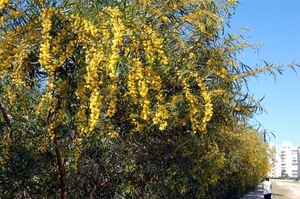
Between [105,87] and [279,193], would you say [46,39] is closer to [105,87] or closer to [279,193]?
[105,87]

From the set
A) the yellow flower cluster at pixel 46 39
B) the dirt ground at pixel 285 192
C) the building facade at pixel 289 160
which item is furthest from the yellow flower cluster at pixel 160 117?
the building facade at pixel 289 160

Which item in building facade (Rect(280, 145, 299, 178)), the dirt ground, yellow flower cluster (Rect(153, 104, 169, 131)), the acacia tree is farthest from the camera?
building facade (Rect(280, 145, 299, 178))

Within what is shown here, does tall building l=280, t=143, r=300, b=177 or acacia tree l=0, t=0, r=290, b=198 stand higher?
tall building l=280, t=143, r=300, b=177

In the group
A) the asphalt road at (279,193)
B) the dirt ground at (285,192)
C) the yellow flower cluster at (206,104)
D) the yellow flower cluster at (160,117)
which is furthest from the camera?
the dirt ground at (285,192)

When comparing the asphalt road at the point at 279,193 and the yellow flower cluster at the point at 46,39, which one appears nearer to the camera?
the yellow flower cluster at the point at 46,39

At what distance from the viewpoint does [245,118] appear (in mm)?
5629

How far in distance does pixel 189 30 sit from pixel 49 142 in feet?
5.71

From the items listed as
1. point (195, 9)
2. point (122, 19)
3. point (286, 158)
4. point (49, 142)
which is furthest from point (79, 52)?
point (286, 158)

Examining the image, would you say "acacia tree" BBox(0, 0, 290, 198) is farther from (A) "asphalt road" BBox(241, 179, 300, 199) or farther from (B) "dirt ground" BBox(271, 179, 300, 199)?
(B) "dirt ground" BBox(271, 179, 300, 199)

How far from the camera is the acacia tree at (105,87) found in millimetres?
3023

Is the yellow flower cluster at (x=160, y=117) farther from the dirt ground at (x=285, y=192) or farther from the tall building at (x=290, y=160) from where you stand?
the tall building at (x=290, y=160)

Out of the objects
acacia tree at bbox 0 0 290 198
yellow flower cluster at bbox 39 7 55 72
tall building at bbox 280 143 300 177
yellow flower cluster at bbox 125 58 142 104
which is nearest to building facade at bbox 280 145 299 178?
tall building at bbox 280 143 300 177

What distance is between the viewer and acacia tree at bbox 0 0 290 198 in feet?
9.92

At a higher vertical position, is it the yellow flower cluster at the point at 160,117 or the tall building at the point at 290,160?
the tall building at the point at 290,160
